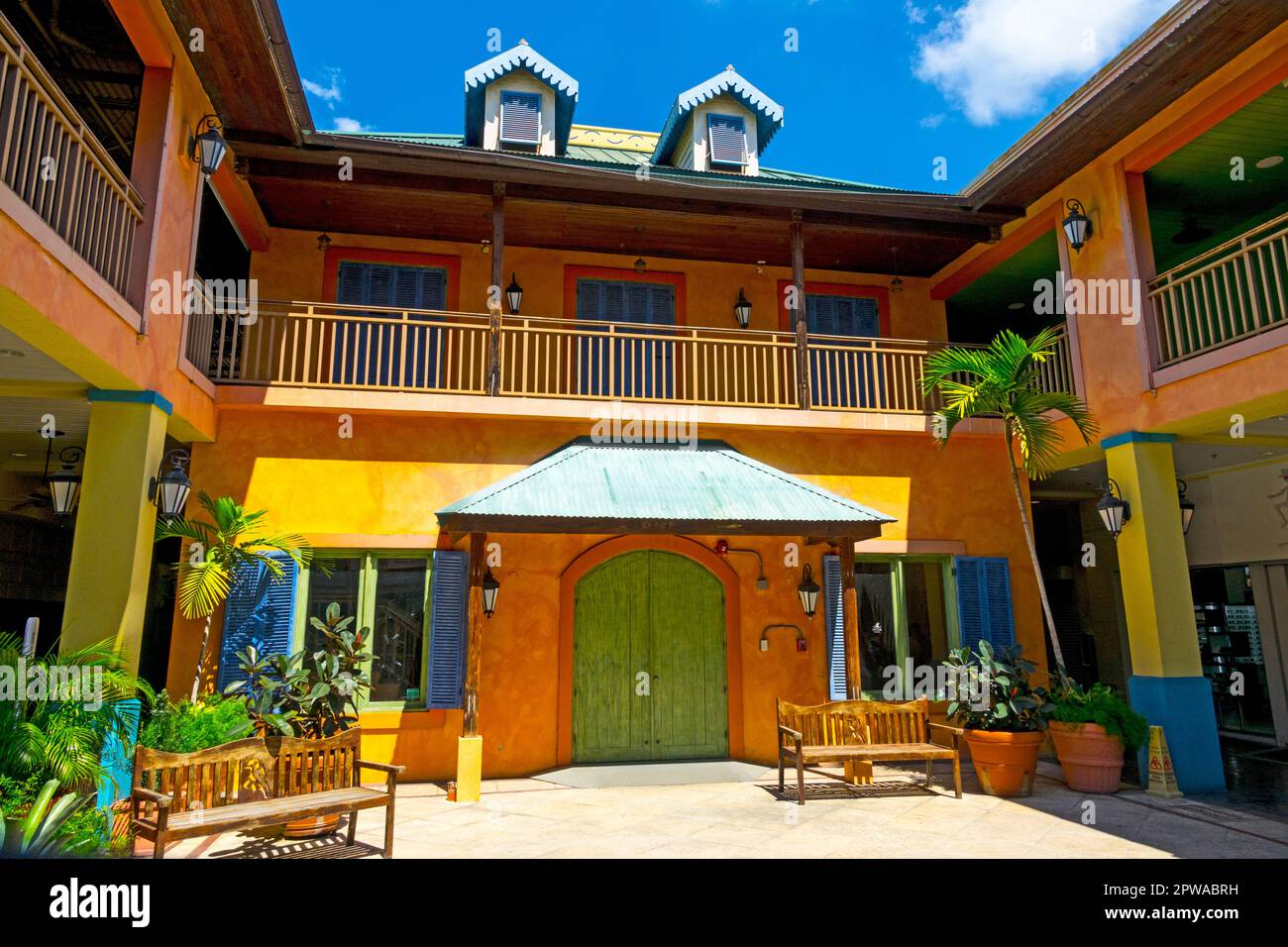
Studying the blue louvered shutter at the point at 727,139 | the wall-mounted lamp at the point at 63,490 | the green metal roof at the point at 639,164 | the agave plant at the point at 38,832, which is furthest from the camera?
the blue louvered shutter at the point at 727,139

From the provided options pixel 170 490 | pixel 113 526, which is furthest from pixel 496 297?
pixel 113 526

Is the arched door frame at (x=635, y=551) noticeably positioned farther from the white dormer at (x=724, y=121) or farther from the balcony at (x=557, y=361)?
the white dormer at (x=724, y=121)

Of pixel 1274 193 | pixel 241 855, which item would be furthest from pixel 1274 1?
pixel 241 855

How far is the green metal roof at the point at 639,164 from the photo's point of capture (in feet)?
33.7

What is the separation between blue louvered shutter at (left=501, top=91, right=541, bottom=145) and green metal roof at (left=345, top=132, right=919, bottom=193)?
0.66 meters

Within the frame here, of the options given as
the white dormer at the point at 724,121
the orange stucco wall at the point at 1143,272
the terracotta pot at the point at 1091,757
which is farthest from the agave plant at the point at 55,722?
the white dormer at the point at 724,121

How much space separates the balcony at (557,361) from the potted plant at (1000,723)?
143 inches

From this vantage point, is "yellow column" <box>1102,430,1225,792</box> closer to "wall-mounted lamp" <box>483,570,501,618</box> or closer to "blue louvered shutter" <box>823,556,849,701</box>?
"blue louvered shutter" <box>823,556,849,701</box>

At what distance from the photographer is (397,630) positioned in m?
8.91

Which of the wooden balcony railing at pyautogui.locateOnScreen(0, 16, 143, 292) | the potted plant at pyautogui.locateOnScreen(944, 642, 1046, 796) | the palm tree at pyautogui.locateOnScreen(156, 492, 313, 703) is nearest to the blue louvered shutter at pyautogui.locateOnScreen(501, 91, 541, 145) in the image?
the wooden balcony railing at pyautogui.locateOnScreen(0, 16, 143, 292)

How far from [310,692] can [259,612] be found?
1.94m

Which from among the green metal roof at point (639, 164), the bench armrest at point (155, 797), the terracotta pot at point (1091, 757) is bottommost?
the terracotta pot at point (1091, 757)

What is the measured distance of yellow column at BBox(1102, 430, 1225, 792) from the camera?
8133mm

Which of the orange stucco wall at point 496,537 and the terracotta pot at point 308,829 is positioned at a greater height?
the orange stucco wall at point 496,537
